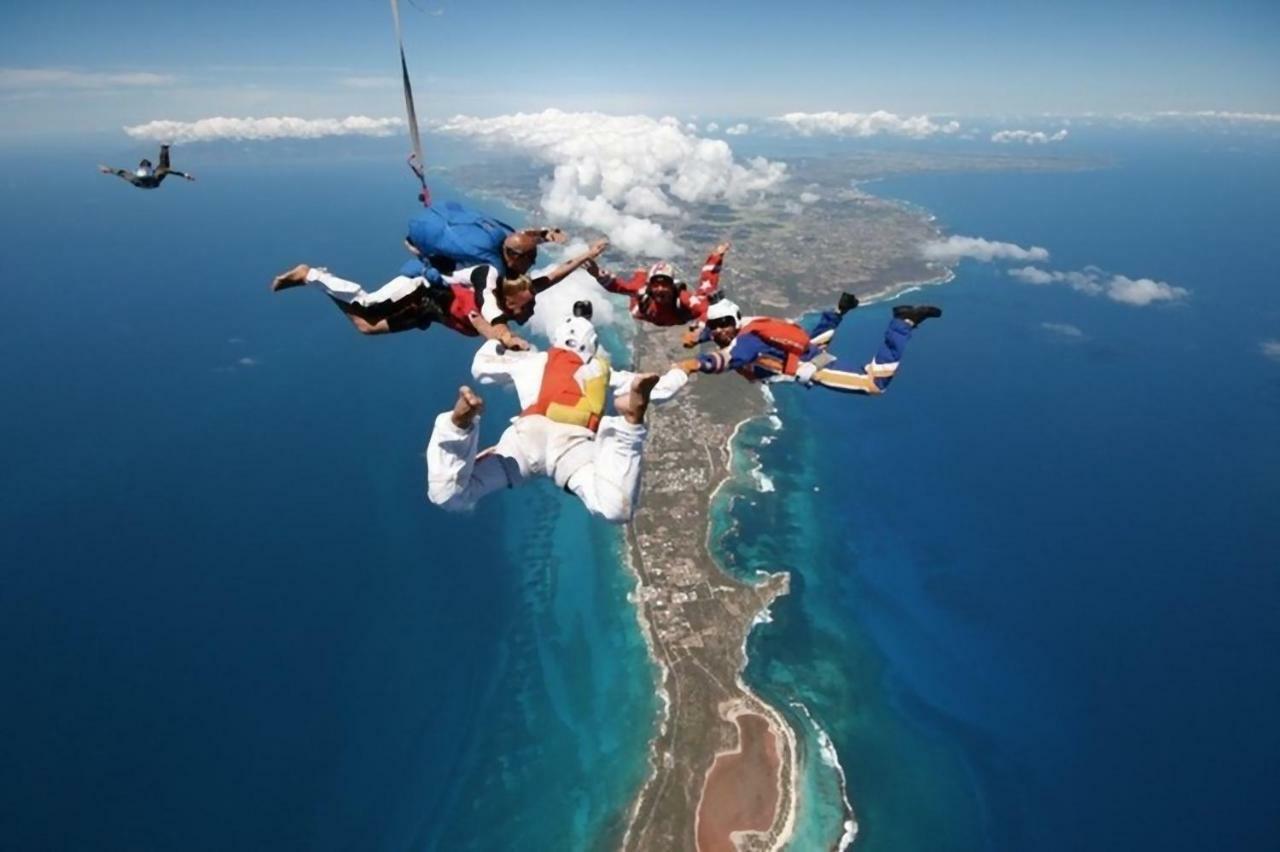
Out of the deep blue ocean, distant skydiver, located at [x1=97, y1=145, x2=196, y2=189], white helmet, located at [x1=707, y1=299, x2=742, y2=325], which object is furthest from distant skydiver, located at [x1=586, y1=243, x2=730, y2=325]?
the deep blue ocean

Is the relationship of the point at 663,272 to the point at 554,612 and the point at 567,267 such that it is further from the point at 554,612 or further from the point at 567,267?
the point at 554,612

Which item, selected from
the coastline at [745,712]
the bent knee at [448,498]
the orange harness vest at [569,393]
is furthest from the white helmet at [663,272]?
the coastline at [745,712]

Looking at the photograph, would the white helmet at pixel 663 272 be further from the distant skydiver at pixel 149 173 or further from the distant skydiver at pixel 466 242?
the distant skydiver at pixel 149 173

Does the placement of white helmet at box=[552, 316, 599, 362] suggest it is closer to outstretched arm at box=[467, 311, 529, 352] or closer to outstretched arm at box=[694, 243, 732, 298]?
outstretched arm at box=[467, 311, 529, 352]

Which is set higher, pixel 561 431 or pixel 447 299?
pixel 447 299

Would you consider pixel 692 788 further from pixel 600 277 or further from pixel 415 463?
pixel 415 463

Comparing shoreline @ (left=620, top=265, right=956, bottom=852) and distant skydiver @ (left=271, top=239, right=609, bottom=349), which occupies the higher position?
distant skydiver @ (left=271, top=239, right=609, bottom=349)

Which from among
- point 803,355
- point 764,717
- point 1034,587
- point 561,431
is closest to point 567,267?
point 561,431
